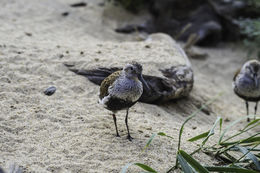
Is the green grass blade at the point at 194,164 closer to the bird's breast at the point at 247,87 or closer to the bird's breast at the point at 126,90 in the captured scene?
the bird's breast at the point at 126,90

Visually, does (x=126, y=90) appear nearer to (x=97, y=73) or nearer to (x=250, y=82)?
(x=97, y=73)

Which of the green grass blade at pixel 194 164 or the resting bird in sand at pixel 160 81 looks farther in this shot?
the resting bird in sand at pixel 160 81

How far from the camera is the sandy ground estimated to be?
3.89 metres

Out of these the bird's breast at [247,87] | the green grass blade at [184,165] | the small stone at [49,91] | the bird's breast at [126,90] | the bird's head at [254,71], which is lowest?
the bird's breast at [247,87]

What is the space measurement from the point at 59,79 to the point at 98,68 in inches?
30.7

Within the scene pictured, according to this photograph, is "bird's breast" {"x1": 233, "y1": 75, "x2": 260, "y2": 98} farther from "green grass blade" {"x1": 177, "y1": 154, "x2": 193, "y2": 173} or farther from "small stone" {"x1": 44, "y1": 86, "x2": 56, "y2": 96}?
"small stone" {"x1": 44, "y1": 86, "x2": 56, "y2": 96}

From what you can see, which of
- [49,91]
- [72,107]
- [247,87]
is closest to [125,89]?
[72,107]

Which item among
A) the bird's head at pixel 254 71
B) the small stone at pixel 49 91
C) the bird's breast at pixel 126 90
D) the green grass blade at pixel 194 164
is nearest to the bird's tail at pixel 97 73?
the small stone at pixel 49 91

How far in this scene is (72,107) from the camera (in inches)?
200

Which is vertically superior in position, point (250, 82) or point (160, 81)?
point (160, 81)

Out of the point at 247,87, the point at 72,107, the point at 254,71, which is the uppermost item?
the point at 254,71

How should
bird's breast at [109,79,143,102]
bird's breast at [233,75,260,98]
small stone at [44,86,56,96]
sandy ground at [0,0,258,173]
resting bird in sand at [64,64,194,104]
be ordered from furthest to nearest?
bird's breast at [233,75,260,98]
resting bird in sand at [64,64,194,104]
small stone at [44,86,56,96]
bird's breast at [109,79,143,102]
sandy ground at [0,0,258,173]

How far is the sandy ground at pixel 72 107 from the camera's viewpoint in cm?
389

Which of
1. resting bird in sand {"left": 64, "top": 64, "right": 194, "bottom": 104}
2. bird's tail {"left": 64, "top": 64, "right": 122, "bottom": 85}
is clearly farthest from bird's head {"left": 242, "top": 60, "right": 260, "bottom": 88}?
bird's tail {"left": 64, "top": 64, "right": 122, "bottom": 85}
